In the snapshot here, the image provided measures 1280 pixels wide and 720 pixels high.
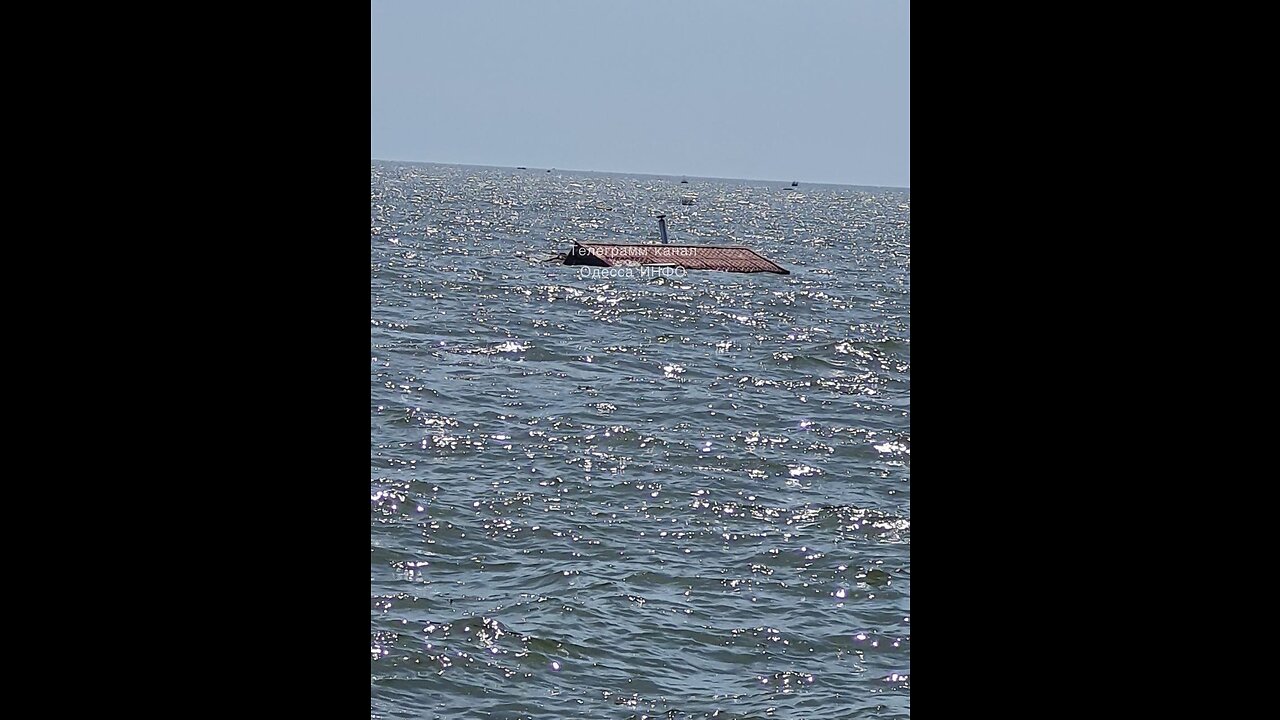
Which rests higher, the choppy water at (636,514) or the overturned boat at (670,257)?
the overturned boat at (670,257)

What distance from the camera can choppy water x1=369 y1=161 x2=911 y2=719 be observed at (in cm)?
1195

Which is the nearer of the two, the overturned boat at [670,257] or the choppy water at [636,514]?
the choppy water at [636,514]

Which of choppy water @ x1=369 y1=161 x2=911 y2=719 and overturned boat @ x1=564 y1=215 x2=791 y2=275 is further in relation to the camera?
overturned boat @ x1=564 y1=215 x2=791 y2=275

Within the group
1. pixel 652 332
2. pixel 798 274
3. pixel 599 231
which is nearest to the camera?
pixel 652 332

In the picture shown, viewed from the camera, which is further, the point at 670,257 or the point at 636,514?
the point at 670,257

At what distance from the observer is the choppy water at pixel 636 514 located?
11953 millimetres

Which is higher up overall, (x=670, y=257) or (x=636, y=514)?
(x=670, y=257)

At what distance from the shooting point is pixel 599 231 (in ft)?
300

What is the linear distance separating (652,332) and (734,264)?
18.1 metres

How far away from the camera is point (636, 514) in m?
17.4
